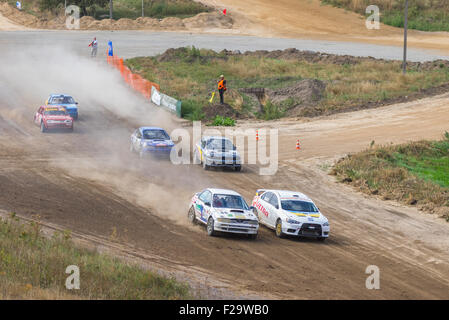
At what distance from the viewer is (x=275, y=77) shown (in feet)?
179

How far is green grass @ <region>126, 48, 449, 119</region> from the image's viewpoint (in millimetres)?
48438

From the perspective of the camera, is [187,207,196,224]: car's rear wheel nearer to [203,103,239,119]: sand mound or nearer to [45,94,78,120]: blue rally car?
[45,94,78,120]: blue rally car

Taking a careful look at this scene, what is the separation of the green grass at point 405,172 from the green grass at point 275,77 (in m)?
10.5

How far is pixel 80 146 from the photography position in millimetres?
36281

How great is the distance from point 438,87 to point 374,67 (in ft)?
26.2

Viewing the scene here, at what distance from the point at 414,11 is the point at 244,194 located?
7085 centimetres

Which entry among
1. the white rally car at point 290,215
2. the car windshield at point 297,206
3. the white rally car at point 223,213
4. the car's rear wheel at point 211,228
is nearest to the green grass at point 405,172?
the car windshield at point 297,206

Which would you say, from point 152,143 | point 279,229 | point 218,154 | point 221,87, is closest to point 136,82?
point 221,87

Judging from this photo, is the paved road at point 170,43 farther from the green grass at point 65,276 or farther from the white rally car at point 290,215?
the green grass at point 65,276

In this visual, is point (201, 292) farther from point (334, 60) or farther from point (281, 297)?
point (334, 60)

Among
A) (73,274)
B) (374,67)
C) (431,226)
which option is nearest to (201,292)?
(73,274)

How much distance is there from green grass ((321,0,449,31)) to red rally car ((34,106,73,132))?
5853 cm

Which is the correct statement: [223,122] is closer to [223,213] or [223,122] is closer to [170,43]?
[223,213]

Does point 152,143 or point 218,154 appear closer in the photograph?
point 218,154
